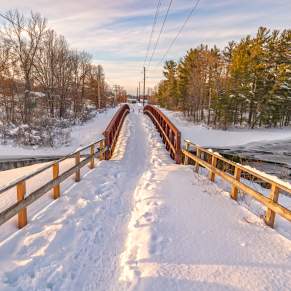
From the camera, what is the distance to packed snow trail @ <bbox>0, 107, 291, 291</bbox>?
133 inches

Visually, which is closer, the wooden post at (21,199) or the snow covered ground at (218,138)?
the wooden post at (21,199)

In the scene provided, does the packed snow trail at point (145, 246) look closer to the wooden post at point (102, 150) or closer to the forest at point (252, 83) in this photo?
the wooden post at point (102, 150)

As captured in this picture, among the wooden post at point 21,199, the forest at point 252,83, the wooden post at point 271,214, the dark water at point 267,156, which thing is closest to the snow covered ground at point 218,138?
the dark water at point 267,156

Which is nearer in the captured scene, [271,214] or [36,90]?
[271,214]

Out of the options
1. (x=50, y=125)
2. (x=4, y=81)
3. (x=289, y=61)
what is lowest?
(x=50, y=125)

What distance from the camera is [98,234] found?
4703 millimetres

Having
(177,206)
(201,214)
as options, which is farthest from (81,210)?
(201,214)

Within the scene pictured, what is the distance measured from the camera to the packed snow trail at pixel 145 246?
3371 mm

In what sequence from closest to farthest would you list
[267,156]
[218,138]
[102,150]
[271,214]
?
[271,214] < [102,150] < [267,156] < [218,138]

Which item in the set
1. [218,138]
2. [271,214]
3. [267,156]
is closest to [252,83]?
[218,138]

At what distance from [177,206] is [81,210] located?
197cm

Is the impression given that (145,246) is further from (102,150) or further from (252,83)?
(252,83)

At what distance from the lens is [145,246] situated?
4.18 metres

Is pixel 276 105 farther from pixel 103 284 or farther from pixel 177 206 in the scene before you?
pixel 103 284
